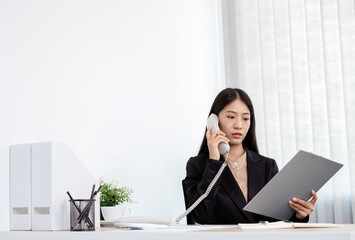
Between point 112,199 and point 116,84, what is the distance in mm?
583

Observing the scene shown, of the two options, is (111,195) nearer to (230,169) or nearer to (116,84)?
(116,84)

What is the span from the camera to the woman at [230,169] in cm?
263

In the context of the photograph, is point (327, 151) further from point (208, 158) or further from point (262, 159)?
point (208, 158)

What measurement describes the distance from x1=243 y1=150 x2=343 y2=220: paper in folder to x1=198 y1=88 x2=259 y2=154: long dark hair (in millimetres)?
731

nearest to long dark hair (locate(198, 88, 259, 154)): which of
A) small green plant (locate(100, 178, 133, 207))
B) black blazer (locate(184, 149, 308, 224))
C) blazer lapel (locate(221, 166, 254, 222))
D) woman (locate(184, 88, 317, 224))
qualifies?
woman (locate(184, 88, 317, 224))

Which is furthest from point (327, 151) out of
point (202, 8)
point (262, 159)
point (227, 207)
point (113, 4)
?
point (113, 4)

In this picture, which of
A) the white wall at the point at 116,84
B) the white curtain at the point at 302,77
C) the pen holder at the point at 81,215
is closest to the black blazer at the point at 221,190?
the white wall at the point at 116,84

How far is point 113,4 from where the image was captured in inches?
107

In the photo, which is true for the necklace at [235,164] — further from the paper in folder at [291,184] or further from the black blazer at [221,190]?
the paper in folder at [291,184]

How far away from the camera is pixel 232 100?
2.87 m

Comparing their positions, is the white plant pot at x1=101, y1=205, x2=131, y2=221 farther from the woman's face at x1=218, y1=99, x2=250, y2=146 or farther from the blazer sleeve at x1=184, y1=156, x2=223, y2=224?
the woman's face at x1=218, y1=99, x2=250, y2=146

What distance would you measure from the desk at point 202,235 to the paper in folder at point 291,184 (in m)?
0.48

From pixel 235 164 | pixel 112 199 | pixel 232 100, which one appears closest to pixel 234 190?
pixel 235 164

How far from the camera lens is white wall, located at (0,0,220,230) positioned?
6.95 ft
